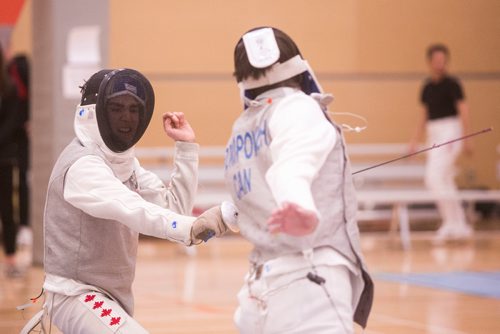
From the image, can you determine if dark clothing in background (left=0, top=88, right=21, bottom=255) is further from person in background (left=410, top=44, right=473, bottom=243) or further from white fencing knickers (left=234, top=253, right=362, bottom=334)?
white fencing knickers (left=234, top=253, right=362, bottom=334)

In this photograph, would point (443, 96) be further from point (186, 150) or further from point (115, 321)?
point (115, 321)

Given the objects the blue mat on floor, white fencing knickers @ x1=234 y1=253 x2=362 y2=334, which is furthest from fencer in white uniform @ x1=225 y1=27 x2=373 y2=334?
the blue mat on floor

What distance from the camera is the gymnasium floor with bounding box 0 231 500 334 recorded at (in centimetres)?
514

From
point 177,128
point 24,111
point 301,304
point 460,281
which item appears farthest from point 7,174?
point 301,304

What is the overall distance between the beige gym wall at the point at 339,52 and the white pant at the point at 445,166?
1828 millimetres

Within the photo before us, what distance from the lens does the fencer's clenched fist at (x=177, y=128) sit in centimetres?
338

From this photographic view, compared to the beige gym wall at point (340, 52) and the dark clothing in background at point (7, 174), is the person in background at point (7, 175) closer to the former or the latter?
the dark clothing in background at point (7, 174)

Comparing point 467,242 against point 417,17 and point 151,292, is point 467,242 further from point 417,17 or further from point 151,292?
point 151,292

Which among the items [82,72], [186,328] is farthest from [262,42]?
[82,72]

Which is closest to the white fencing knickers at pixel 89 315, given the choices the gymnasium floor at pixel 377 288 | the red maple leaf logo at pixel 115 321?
the red maple leaf logo at pixel 115 321

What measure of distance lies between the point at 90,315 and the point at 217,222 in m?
0.52

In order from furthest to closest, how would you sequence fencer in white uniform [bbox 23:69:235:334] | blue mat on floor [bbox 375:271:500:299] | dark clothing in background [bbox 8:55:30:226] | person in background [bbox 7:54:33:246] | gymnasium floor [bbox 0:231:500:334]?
dark clothing in background [bbox 8:55:30:226], person in background [bbox 7:54:33:246], blue mat on floor [bbox 375:271:500:299], gymnasium floor [bbox 0:231:500:334], fencer in white uniform [bbox 23:69:235:334]

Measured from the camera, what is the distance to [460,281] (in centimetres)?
693

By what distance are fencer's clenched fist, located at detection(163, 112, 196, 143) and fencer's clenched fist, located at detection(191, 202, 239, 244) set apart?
0.61 metres
